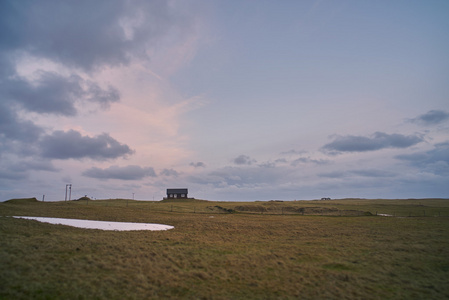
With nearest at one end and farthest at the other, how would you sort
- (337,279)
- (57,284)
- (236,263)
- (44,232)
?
(57,284)
(337,279)
(236,263)
(44,232)

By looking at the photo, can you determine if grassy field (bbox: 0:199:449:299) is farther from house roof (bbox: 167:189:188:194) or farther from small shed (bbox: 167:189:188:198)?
house roof (bbox: 167:189:188:194)

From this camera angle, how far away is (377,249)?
22641mm

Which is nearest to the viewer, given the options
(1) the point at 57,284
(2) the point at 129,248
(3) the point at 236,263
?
(1) the point at 57,284

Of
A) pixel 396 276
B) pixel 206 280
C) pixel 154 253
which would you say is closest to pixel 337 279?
pixel 396 276

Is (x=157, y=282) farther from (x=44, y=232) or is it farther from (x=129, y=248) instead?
(x=44, y=232)

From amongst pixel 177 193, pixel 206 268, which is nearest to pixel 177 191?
pixel 177 193

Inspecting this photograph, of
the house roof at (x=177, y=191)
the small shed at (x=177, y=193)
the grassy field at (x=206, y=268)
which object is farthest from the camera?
the house roof at (x=177, y=191)

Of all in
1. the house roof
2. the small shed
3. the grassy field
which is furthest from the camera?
the house roof

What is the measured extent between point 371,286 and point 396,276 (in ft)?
9.39

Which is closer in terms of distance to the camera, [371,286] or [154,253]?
[371,286]

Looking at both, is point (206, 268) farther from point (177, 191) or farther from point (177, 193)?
point (177, 191)

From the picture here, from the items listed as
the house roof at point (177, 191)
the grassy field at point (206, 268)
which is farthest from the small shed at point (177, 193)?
the grassy field at point (206, 268)

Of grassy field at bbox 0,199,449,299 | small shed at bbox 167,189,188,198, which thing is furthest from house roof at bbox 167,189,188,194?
grassy field at bbox 0,199,449,299

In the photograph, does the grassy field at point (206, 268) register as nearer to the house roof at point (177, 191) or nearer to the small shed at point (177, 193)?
the small shed at point (177, 193)
